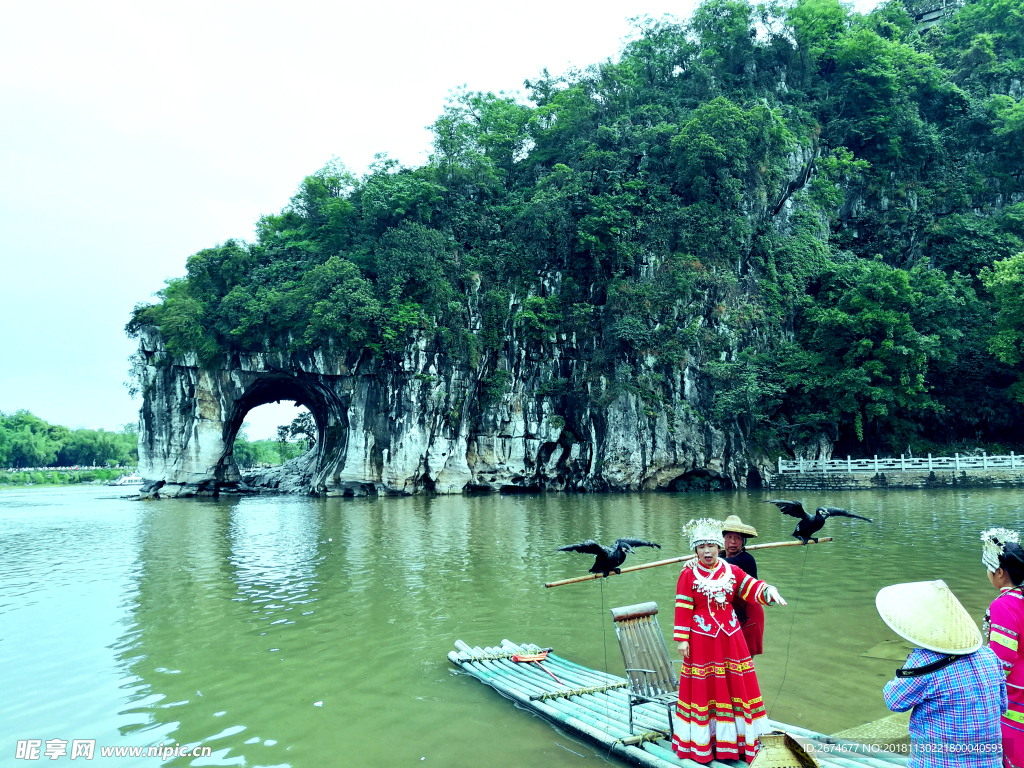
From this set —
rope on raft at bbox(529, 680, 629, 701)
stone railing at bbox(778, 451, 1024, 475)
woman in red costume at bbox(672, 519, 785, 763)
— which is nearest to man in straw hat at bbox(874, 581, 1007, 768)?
woman in red costume at bbox(672, 519, 785, 763)

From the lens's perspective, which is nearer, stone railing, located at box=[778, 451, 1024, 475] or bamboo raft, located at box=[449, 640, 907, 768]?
bamboo raft, located at box=[449, 640, 907, 768]

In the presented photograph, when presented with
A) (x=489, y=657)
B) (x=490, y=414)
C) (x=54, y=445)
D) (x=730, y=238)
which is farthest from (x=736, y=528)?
(x=54, y=445)

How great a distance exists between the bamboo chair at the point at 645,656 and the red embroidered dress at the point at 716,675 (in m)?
0.53

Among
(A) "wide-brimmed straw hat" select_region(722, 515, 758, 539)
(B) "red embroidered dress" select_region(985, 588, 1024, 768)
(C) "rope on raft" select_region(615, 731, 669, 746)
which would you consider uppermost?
(A) "wide-brimmed straw hat" select_region(722, 515, 758, 539)

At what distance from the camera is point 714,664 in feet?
11.5

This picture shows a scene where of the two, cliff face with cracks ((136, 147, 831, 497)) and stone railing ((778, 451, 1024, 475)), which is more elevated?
cliff face with cracks ((136, 147, 831, 497))

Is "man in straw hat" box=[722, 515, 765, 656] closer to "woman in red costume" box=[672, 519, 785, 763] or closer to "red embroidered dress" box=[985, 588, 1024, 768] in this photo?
"woman in red costume" box=[672, 519, 785, 763]

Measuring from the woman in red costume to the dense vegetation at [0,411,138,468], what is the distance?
64761 millimetres

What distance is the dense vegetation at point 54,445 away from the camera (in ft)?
191

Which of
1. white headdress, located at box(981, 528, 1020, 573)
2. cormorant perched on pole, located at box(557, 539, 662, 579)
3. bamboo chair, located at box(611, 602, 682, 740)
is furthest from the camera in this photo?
cormorant perched on pole, located at box(557, 539, 662, 579)

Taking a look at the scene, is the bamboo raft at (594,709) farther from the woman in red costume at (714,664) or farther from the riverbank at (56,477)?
the riverbank at (56,477)

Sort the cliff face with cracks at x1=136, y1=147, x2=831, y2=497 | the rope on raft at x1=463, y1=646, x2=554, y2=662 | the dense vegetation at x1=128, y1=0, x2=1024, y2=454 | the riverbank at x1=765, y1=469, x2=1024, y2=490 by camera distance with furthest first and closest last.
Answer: the cliff face with cracks at x1=136, y1=147, x2=831, y2=497
the dense vegetation at x1=128, y1=0, x2=1024, y2=454
the riverbank at x1=765, y1=469, x2=1024, y2=490
the rope on raft at x1=463, y1=646, x2=554, y2=662

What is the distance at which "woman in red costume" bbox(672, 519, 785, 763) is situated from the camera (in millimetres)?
3432

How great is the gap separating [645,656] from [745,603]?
88 centimetres
